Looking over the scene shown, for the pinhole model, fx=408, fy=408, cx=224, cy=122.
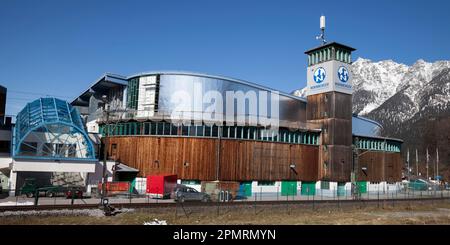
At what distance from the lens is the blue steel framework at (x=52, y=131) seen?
51.7m

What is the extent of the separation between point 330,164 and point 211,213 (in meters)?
35.5

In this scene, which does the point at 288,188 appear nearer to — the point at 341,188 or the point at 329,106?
the point at 341,188

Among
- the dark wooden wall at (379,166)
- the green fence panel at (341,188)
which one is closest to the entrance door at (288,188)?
the green fence panel at (341,188)

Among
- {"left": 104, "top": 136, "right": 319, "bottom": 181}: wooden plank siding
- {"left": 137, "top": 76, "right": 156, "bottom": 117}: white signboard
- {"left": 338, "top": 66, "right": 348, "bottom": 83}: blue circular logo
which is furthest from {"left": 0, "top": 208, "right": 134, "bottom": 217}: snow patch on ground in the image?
{"left": 338, "top": 66, "right": 348, "bottom": 83}: blue circular logo

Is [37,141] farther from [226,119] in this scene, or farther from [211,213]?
[211,213]

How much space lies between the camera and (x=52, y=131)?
5662 centimetres

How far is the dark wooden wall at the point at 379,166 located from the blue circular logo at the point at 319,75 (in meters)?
16.5

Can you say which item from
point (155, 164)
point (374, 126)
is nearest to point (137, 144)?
point (155, 164)

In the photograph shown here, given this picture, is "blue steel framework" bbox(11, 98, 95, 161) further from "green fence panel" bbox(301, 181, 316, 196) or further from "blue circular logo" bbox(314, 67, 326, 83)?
"blue circular logo" bbox(314, 67, 326, 83)

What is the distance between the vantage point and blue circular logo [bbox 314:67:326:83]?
71500mm

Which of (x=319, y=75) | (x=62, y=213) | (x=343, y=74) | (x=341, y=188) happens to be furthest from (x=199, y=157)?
(x=343, y=74)

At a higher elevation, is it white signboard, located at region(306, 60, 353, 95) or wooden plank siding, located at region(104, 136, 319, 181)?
white signboard, located at region(306, 60, 353, 95)

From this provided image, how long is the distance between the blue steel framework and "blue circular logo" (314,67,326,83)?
40431 millimetres

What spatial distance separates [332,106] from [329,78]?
4.90m
